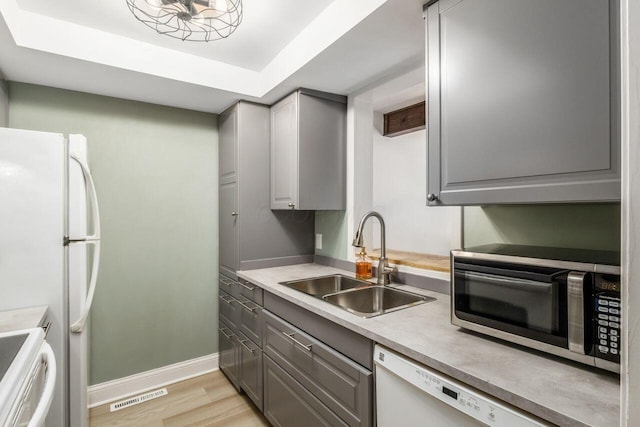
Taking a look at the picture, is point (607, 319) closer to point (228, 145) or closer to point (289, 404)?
point (289, 404)

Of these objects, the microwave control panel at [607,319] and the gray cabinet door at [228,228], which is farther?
the gray cabinet door at [228,228]

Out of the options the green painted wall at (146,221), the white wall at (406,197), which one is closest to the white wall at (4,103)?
the green painted wall at (146,221)

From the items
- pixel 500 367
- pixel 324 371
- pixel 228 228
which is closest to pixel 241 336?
pixel 228 228

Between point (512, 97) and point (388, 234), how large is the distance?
110 inches

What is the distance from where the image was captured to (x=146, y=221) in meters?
2.42

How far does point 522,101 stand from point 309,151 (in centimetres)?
139

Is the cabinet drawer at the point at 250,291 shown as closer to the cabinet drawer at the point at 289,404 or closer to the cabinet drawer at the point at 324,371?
the cabinet drawer at the point at 324,371

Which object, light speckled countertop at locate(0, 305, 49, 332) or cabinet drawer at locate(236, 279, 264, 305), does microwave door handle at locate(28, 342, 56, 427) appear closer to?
light speckled countertop at locate(0, 305, 49, 332)

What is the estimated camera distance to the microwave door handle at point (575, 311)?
840 millimetres

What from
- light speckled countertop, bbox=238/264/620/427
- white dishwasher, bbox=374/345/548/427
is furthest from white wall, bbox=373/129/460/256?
white dishwasher, bbox=374/345/548/427

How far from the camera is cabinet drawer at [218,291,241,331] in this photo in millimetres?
2326

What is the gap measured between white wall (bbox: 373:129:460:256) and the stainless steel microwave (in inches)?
88.7

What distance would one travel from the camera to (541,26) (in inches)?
37.2

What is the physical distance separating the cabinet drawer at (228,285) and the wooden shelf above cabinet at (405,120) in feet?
7.53
